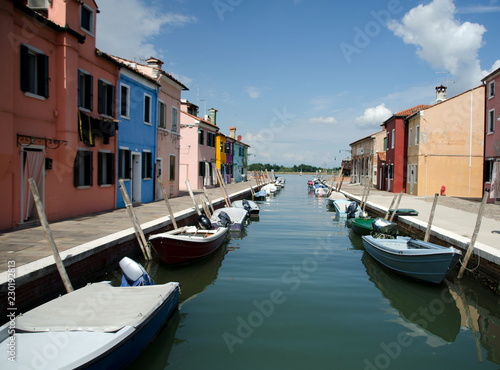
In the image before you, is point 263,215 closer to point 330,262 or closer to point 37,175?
point 330,262

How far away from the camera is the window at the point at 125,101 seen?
1669 cm

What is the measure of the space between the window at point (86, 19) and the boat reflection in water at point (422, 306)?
1213 centimetres

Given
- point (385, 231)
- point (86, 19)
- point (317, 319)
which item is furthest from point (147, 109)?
point (317, 319)

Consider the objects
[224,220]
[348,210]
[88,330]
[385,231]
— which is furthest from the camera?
[348,210]

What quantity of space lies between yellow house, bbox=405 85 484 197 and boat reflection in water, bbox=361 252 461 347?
721 inches

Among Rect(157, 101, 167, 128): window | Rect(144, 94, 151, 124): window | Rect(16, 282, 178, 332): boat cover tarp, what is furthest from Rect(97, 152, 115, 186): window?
Rect(16, 282, 178, 332): boat cover tarp

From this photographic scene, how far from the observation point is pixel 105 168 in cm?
1518

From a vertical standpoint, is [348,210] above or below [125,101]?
below

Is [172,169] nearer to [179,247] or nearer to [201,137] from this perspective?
[201,137]

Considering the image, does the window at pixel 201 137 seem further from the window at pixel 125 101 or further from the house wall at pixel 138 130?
the window at pixel 125 101

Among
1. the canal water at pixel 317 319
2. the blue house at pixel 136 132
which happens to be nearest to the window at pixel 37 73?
the blue house at pixel 136 132

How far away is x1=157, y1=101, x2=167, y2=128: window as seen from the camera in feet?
69.5

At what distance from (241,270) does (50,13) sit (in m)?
9.83

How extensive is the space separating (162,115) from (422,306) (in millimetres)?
17094
